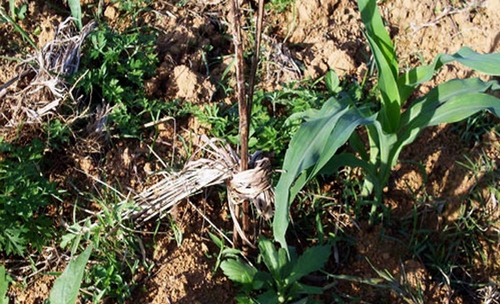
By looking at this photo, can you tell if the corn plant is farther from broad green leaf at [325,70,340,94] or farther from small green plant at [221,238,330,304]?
broad green leaf at [325,70,340,94]

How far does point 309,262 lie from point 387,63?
0.67 meters

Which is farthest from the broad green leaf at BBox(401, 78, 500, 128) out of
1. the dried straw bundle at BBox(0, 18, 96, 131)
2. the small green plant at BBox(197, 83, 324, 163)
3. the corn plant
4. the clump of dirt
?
the dried straw bundle at BBox(0, 18, 96, 131)

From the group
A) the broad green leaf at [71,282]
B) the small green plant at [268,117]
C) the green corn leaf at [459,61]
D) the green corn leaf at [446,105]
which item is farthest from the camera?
the small green plant at [268,117]

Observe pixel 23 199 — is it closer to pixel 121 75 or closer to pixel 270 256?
pixel 121 75

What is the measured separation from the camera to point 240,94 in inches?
70.6

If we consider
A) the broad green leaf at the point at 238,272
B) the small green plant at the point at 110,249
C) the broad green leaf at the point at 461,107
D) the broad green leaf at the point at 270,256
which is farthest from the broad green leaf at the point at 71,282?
the broad green leaf at the point at 461,107

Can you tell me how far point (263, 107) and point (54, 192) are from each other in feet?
2.61

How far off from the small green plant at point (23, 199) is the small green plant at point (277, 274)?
2.05ft

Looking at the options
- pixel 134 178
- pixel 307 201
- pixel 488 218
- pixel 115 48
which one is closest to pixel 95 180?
pixel 134 178

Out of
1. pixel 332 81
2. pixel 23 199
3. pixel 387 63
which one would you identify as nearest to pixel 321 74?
pixel 332 81

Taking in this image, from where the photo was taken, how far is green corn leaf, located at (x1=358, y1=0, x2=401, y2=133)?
2099mm

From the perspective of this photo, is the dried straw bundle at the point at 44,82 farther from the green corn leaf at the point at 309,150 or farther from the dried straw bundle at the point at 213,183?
the green corn leaf at the point at 309,150

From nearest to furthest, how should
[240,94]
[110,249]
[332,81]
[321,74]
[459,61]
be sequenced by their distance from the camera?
[240,94]
[459,61]
[110,249]
[332,81]
[321,74]

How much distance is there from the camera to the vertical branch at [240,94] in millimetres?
1635
